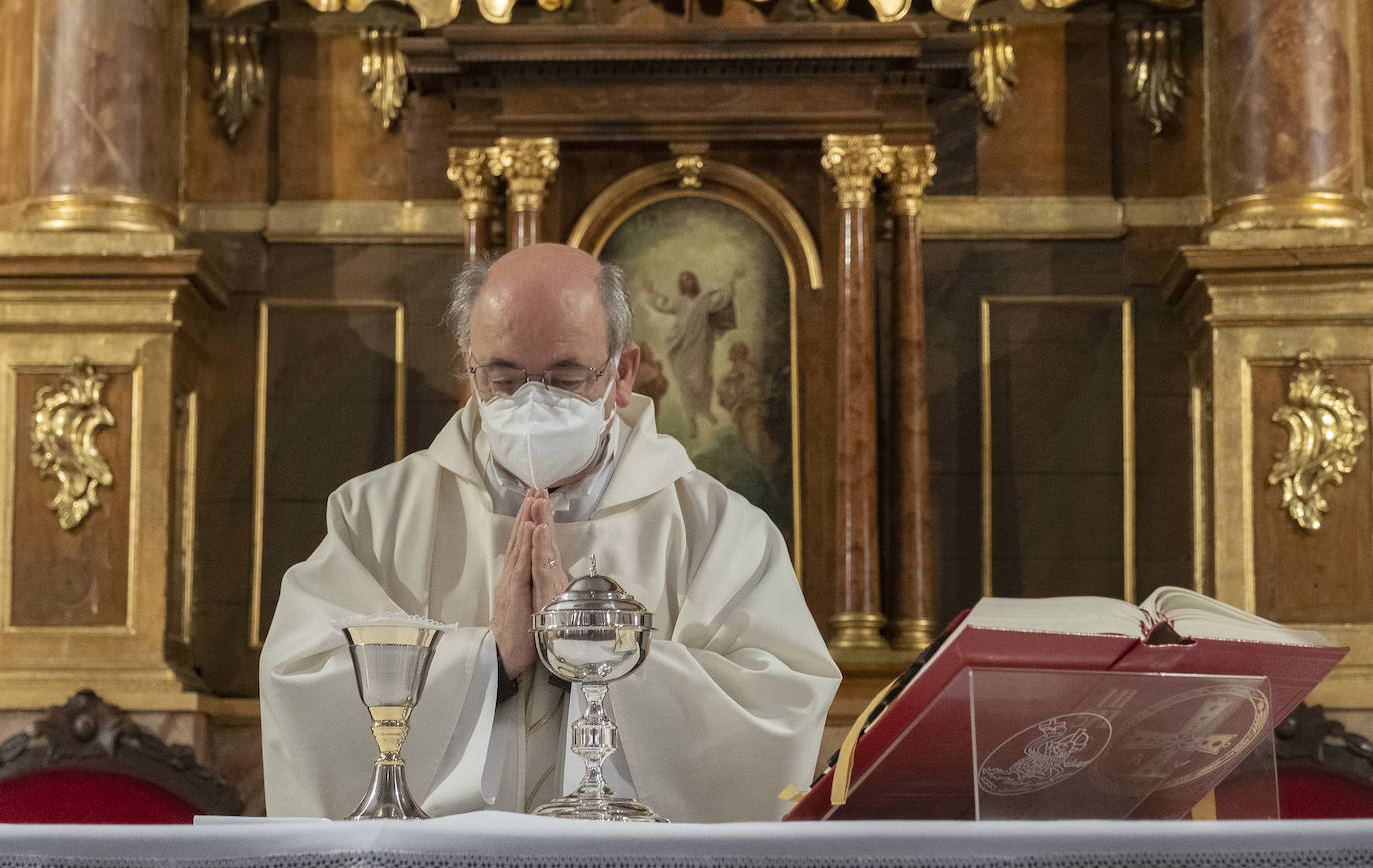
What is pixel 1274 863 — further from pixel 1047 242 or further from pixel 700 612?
pixel 1047 242

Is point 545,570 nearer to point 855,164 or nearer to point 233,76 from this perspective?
point 855,164

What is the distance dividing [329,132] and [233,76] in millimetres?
441

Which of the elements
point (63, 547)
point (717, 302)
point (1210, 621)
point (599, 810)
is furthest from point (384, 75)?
point (1210, 621)

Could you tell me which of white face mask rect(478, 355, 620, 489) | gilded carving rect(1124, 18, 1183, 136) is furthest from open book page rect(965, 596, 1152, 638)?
gilded carving rect(1124, 18, 1183, 136)

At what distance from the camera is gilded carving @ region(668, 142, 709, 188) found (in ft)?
22.0

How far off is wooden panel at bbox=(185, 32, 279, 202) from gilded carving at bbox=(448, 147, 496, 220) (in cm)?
91

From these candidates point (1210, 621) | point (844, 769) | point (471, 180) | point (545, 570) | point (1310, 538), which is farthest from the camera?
point (471, 180)

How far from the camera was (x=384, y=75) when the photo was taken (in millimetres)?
7090

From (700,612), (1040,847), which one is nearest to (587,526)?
(700,612)

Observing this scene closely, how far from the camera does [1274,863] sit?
1.75 m

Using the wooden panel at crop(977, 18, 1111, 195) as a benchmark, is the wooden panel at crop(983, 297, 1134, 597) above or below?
below

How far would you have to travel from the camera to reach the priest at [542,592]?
284 cm

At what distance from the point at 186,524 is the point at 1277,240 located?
4195mm

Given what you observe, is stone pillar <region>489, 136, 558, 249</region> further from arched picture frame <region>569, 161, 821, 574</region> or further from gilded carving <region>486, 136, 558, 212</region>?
arched picture frame <region>569, 161, 821, 574</region>
